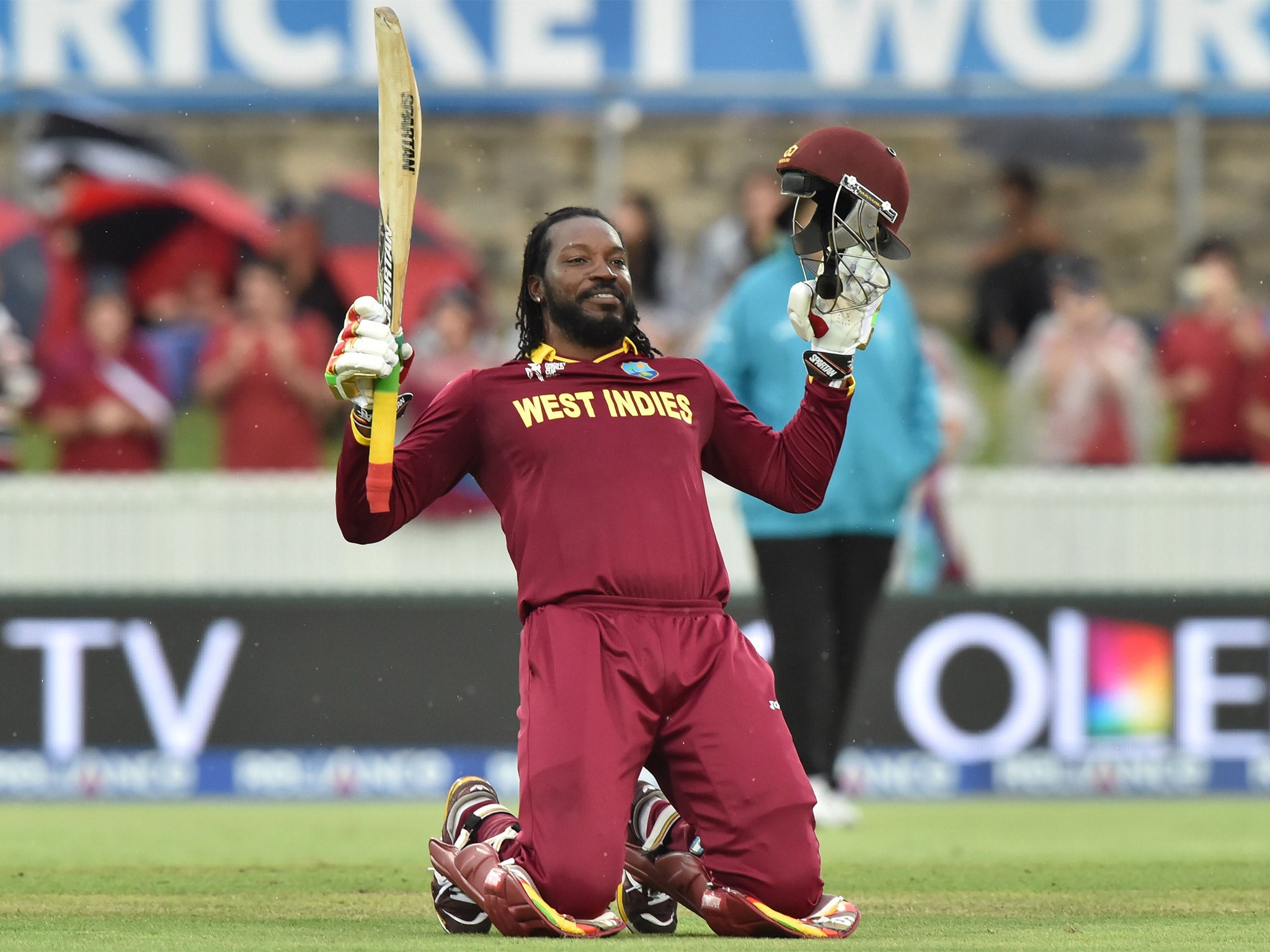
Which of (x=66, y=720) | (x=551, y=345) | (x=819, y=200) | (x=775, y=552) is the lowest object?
(x=66, y=720)

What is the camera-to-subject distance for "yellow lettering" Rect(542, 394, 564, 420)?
5.34 metres

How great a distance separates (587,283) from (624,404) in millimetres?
303

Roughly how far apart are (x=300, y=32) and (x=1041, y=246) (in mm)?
3832

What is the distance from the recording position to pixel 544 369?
5.46 meters

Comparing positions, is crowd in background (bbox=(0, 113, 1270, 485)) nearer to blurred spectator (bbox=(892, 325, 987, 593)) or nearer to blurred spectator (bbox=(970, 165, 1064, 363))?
blurred spectator (bbox=(970, 165, 1064, 363))

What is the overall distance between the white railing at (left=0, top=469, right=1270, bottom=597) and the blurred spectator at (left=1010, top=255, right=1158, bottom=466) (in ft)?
1.32

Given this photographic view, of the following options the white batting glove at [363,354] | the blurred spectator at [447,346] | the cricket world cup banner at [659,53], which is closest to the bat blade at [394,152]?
the white batting glove at [363,354]

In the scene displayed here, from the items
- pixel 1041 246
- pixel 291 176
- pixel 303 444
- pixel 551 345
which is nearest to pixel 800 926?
pixel 551 345

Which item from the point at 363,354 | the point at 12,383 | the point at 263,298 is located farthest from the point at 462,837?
the point at 263,298

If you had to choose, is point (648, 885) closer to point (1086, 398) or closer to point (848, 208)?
point (848, 208)

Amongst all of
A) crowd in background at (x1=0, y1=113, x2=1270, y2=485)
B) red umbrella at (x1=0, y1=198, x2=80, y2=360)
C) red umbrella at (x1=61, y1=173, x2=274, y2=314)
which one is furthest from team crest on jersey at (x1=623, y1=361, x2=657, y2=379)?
red umbrella at (x1=61, y1=173, x2=274, y2=314)

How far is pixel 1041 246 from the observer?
11.5 metres

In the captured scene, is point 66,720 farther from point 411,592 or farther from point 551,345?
point 551,345

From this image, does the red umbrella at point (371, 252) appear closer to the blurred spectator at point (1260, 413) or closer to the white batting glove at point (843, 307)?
the blurred spectator at point (1260, 413)
